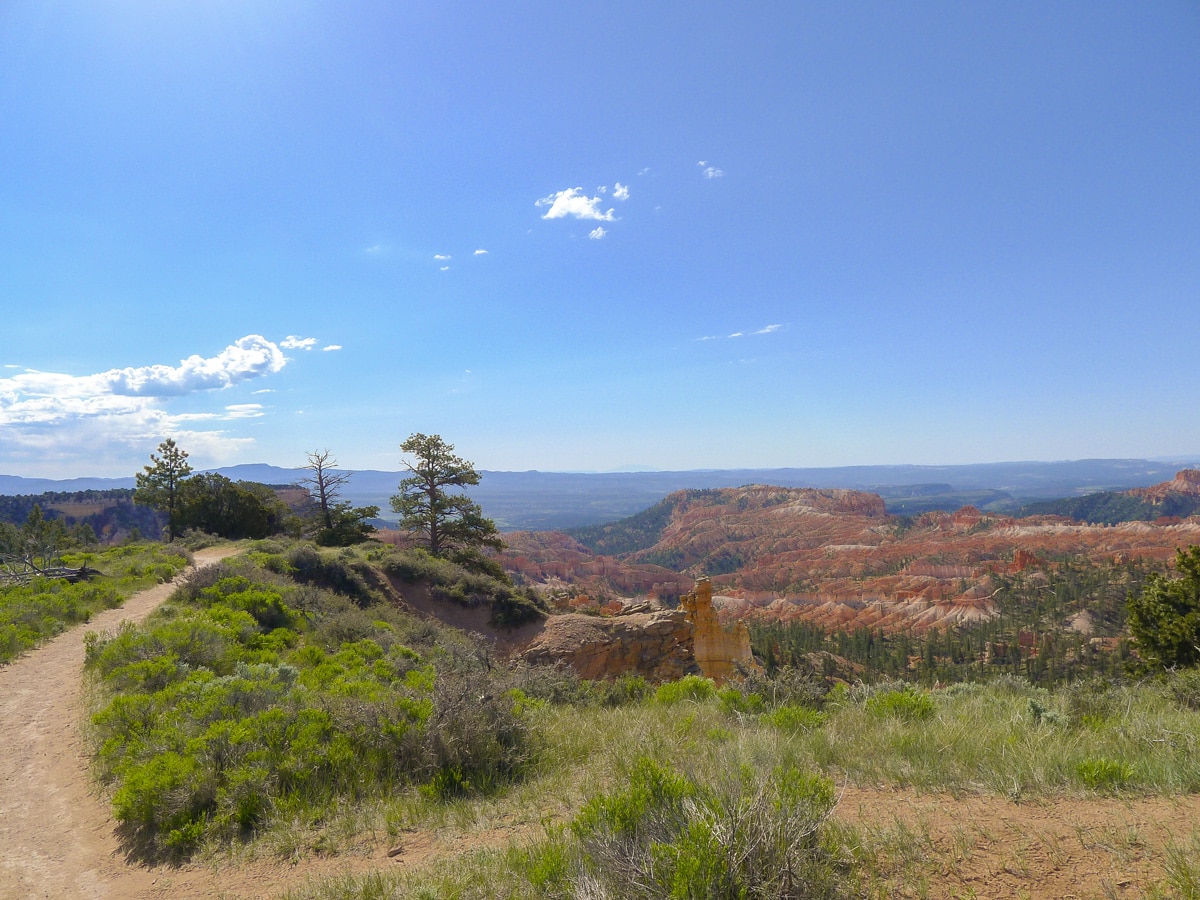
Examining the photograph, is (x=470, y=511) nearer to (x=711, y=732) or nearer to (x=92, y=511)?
(x=711, y=732)

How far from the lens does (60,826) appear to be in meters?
4.84

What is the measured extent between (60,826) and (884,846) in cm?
651

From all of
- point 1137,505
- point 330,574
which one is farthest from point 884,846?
point 1137,505

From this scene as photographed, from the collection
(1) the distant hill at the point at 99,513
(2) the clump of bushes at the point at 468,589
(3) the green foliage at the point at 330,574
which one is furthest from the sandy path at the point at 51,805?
(1) the distant hill at the point at 99,513

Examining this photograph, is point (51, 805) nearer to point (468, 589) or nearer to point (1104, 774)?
point (1104, 774)

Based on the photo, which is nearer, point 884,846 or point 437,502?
point 884,846

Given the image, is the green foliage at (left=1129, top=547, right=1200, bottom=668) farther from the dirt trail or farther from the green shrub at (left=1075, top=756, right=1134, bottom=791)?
the dirt trail

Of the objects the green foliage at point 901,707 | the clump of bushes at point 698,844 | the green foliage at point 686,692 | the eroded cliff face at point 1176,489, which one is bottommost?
the eroded cliff face at point 1176,489

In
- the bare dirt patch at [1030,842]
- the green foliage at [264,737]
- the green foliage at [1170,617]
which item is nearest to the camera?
the bare dirt patch at [1030,842]

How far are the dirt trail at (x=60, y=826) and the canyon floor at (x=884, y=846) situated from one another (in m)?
0.01

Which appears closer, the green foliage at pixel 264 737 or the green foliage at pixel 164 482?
the green foliage at pixel 264 737

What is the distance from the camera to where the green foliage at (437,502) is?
2675 cm

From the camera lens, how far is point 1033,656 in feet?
149

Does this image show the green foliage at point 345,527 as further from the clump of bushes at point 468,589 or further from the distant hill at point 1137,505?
the distant hill at point 1137,505
